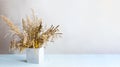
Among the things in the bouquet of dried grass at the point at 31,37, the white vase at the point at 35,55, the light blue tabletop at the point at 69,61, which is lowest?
the light blue tabletop at the point at 69,61

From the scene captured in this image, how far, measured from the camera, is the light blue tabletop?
1.18 meters

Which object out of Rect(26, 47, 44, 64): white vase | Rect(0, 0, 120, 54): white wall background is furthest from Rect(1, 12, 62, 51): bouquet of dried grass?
Rect(0, 0, 120, 54): white wall background

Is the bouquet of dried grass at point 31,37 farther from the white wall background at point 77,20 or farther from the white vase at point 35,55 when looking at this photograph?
the white wall background at point 77,20

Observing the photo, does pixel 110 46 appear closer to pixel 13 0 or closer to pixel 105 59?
pixel 105 59

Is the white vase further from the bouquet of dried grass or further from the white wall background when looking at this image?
the white wall background

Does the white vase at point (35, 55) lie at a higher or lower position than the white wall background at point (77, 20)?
lower

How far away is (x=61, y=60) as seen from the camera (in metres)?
1.27

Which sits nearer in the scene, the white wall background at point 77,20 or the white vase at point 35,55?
the white vase at point 35,55

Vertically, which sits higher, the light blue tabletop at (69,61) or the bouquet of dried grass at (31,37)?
the bouquet of dried grass at (31,37)

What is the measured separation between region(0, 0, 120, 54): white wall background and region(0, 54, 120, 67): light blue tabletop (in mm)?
81

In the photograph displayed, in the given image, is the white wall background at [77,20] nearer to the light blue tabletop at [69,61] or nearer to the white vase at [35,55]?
the light blue tabletop at [69,61]

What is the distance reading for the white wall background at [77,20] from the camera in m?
1.37

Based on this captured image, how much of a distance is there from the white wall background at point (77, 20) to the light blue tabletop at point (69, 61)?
0.08m

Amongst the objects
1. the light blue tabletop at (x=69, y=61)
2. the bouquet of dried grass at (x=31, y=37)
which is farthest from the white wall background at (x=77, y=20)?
the bouquet of dried grass at (x=31, y=37)
